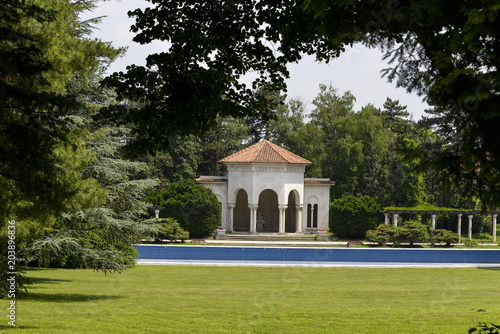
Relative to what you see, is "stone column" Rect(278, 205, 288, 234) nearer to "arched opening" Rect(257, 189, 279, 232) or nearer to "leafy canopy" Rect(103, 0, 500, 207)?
"arched opening" Rect(257, 189, 279, 232)

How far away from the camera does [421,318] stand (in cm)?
1112

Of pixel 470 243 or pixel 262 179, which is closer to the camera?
pixel 470 243

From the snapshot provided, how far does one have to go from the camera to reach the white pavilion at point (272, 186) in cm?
4569

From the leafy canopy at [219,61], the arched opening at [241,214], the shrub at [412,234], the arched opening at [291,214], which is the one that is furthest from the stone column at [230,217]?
the leafy canopy at [219,61]

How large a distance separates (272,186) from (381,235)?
391 inches

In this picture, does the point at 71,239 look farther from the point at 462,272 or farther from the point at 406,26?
the point at 462,272

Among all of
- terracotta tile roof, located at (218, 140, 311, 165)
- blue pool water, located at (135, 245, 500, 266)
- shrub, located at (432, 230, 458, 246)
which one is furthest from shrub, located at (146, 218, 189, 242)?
shrub, located at (432, 230, 458, 246)

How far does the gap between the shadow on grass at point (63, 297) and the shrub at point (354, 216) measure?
98.2ft

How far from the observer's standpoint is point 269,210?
50531mm

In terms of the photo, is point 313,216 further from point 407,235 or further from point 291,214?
point 407,235

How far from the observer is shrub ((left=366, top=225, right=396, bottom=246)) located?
39.4 metres

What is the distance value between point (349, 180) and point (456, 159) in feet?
163

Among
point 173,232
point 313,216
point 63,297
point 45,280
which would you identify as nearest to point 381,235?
point 313,216

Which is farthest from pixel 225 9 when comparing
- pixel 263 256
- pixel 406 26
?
pixel 263 256
